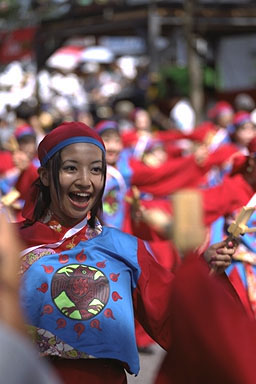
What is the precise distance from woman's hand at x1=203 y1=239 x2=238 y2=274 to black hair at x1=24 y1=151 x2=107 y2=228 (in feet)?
1.66

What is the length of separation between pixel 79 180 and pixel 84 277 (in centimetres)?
37

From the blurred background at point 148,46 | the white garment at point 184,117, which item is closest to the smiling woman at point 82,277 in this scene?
the blurred background at point 148,46

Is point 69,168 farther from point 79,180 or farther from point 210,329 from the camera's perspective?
point 210,329

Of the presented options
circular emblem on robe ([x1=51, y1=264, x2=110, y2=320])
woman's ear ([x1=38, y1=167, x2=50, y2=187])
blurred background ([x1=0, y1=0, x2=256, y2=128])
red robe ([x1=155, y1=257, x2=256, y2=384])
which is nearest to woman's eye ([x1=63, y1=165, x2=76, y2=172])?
woman's ear ([x1=38, y1=167, x2=50, y2=187])

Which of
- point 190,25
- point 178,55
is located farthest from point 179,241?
point 178,55

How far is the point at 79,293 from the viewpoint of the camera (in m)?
2.87

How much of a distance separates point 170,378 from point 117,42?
28.8 metres

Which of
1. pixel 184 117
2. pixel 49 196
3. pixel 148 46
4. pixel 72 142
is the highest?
pixel 148 46

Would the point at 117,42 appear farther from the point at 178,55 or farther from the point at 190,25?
the point at 190,25

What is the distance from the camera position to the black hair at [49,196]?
3.11 meters

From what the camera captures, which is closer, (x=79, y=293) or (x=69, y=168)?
(x=79, y=293)

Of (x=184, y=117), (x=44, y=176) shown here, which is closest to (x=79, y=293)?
(x=44, y=176)

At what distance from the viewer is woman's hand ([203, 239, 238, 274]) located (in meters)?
2.79

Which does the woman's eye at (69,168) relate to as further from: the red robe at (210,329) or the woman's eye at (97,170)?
the red robe at (210,329)
